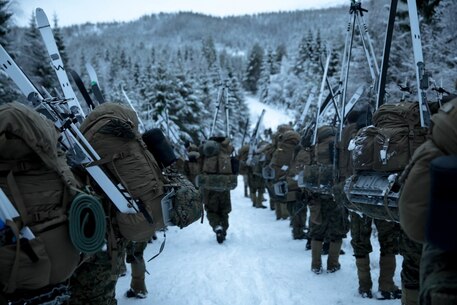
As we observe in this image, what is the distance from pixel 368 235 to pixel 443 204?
13.5ft

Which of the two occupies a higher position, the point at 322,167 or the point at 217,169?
the point at 322,167

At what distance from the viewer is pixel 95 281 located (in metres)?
3.50

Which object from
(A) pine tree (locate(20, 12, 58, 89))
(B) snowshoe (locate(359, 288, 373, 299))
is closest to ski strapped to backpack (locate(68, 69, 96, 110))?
(B) snowshoe (locate(359, 288, 373, 299))

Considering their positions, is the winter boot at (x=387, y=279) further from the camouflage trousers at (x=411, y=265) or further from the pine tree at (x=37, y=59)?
the pine tree at (x=37, y=59)

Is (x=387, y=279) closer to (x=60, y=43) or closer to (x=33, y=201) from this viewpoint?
(x=33, y=201)

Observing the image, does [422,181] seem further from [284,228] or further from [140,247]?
[284,228]

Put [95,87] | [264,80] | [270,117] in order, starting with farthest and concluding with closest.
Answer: [264,80], [270,117], [95,87]

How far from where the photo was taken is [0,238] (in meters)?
2.49

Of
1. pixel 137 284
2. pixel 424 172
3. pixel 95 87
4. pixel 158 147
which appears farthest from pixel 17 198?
pixel 137 284

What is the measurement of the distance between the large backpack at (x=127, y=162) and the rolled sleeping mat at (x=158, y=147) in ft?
0.81

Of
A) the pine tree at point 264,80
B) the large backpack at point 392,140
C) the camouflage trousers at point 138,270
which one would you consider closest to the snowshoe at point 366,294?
the large backpack at point 392,140

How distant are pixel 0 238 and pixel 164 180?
1.72 meters

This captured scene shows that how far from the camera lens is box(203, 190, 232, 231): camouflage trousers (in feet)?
33.5

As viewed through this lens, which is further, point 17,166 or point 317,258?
point 317,258
